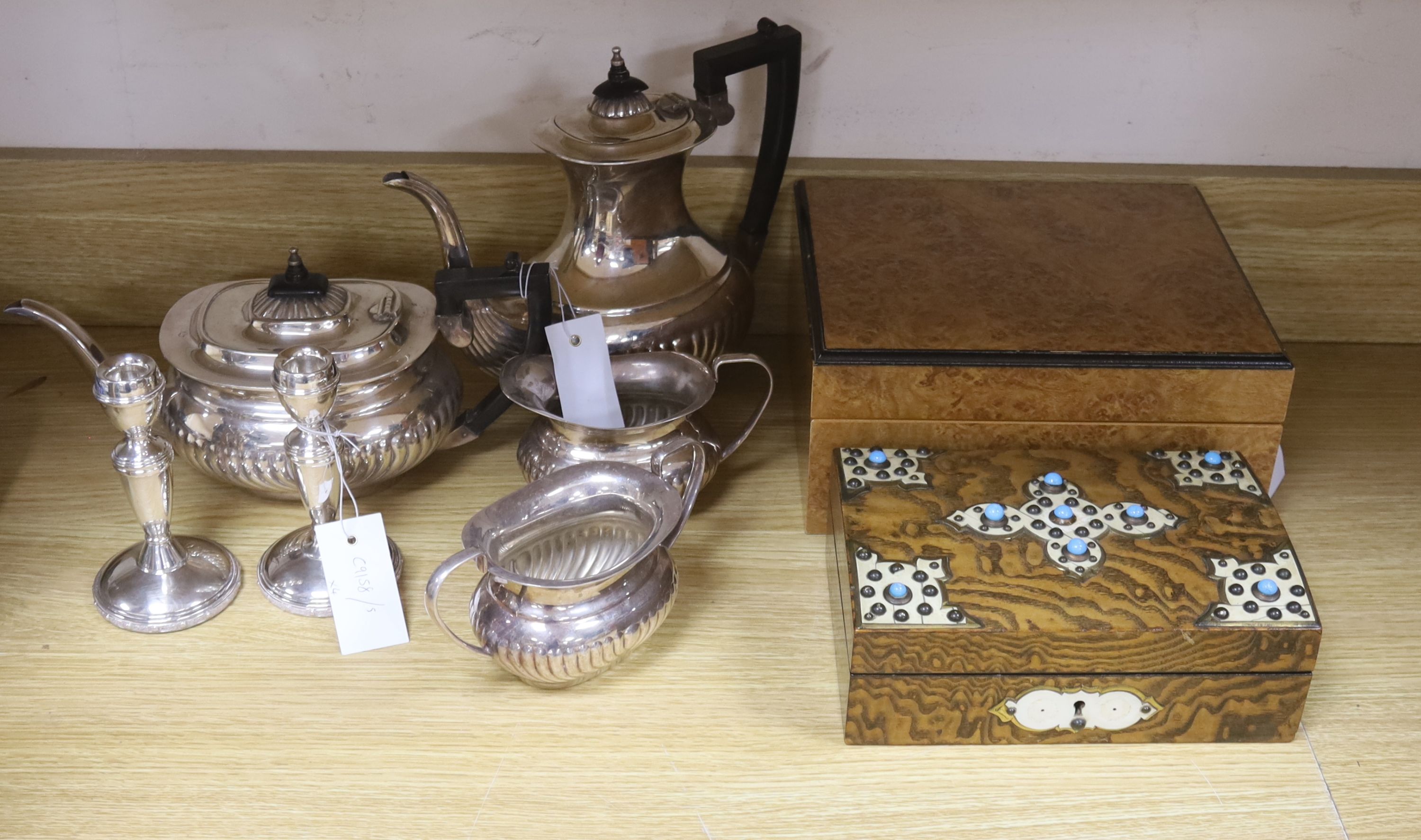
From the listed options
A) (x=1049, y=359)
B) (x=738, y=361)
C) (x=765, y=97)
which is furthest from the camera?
(x=765, y=97)

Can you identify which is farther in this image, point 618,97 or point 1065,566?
point 618,97

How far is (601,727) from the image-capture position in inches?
26.8

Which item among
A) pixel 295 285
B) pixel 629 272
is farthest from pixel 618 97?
pixel 295 285

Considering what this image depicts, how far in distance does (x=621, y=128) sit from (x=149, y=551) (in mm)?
393

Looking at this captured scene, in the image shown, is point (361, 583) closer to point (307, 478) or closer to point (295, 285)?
point (307, 478)

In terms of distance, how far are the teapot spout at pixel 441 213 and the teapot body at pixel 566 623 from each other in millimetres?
235

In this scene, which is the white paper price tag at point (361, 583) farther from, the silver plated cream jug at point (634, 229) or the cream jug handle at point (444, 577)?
the silver plated cream jug at point (634, 229)

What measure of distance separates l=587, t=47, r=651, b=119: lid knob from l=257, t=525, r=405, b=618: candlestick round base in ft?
1.02

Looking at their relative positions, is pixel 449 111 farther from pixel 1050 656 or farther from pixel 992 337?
pixel 1050 656

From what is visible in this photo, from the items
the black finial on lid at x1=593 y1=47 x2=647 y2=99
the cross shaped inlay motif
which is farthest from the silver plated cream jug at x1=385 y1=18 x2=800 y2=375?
the cross shaped inlay motif

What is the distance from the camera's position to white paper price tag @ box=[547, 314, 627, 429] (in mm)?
775

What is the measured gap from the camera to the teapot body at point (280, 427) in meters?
0.76

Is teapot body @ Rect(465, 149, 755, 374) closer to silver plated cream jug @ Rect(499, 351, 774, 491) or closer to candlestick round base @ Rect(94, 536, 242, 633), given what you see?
silver plated cream jug @ Rect(499, 351, 774, 491)

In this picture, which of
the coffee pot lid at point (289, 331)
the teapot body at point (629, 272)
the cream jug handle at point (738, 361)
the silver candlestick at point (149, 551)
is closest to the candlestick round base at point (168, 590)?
the silver candlestick at point (149, 551)
